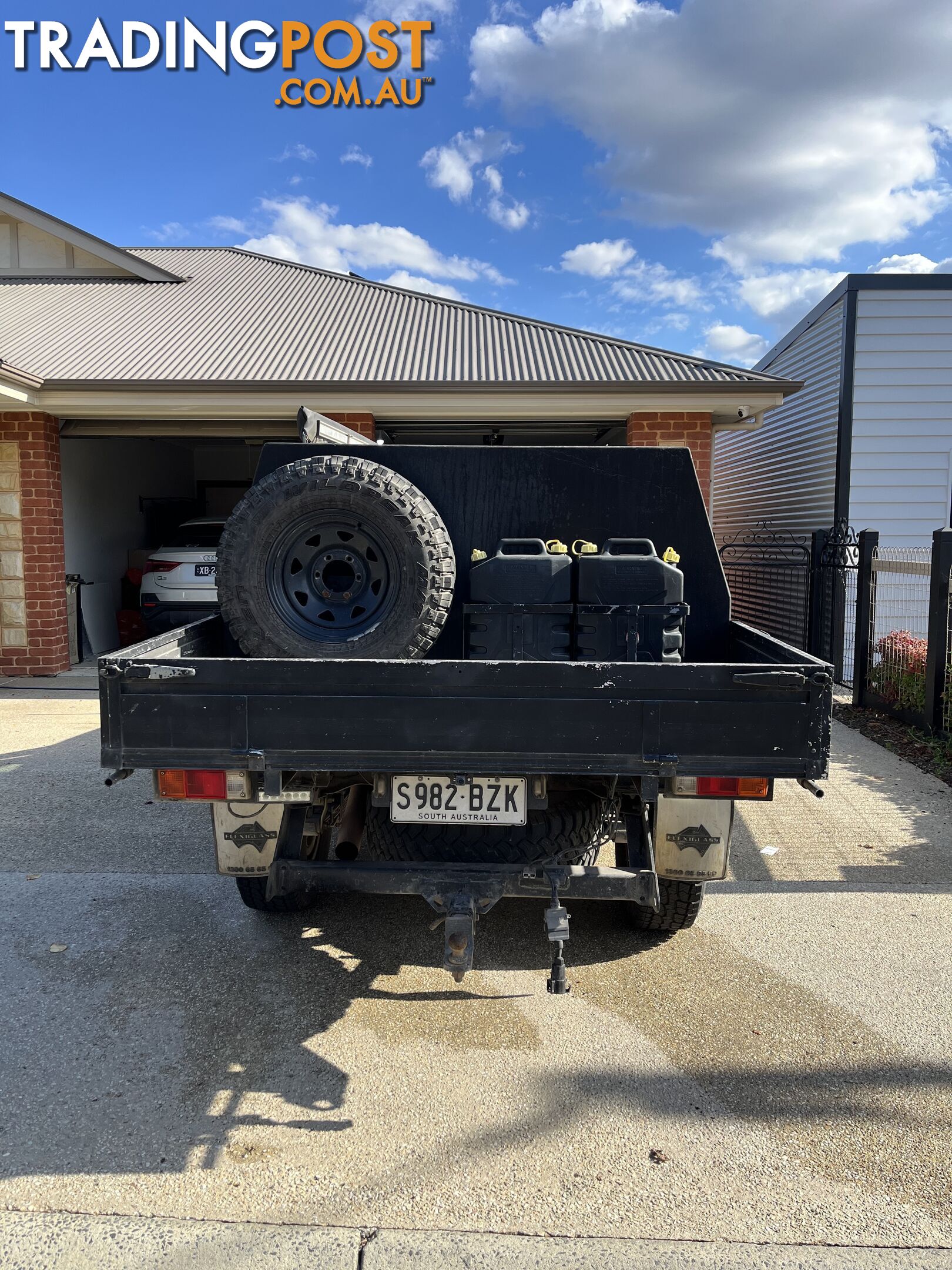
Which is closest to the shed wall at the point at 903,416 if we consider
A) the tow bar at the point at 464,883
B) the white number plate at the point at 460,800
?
the tow bar at the point at 464,883

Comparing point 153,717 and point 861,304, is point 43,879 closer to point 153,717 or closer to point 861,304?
point 153,717

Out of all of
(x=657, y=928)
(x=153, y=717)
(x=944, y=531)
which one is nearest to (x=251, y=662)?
(x=153, y=717)

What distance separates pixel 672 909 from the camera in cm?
359

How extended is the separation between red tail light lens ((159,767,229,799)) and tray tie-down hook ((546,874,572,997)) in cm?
114

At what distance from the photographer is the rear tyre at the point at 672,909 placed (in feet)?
11.5

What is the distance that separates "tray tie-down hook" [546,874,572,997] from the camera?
268 centimetres

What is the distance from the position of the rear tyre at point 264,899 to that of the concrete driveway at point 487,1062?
0.25 ft

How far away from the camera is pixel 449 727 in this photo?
8.66 ft

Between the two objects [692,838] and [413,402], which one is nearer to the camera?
[692,838]

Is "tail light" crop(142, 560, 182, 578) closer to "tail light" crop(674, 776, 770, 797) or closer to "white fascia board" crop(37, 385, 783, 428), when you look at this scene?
"white fascia board" crop(37, 385, 783, 428)

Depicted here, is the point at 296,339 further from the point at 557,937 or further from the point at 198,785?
the point at 557,937

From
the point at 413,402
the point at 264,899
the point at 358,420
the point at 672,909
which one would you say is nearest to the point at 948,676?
the point at 672,909

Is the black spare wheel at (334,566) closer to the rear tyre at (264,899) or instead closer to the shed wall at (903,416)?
the rear tyre at (264,899)

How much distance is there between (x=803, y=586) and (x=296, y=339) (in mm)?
6975
